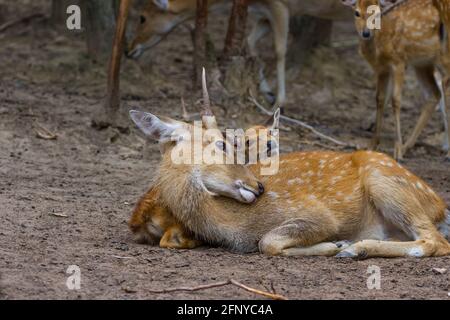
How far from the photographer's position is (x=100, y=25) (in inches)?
444

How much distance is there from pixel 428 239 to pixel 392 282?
0.78 meters

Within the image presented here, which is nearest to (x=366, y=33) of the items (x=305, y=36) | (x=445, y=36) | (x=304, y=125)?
(x=445, y=36)

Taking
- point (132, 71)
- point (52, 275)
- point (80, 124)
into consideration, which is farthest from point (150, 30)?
point (52, 275)

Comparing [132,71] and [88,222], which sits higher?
[132,71]

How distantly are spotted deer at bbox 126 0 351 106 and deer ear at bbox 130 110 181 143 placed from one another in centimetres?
505

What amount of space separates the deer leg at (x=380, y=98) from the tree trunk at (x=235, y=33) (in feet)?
4.76

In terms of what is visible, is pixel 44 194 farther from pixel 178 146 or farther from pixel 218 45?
pixel 218 45

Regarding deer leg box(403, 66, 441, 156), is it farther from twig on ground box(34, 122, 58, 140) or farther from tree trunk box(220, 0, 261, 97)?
twig on ground box(34, 122, 58, 140)

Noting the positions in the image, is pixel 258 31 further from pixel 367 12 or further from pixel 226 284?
pixel 226 284

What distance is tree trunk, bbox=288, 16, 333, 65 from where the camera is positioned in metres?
13.0

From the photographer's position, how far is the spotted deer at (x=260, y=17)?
11984mm

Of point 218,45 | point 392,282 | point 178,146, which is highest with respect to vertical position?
point 218,45

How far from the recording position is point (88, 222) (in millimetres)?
6988

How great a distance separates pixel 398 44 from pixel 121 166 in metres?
3.20
